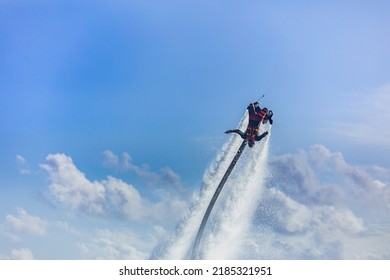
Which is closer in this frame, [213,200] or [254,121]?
[254,121]

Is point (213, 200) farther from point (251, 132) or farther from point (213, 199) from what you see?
point (251, 132)

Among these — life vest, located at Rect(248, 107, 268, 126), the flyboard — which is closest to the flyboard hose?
the flyboard

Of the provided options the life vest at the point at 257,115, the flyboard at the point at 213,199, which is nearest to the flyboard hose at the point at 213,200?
the flyboard at the point at 213,199

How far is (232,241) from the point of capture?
38750 millimetres

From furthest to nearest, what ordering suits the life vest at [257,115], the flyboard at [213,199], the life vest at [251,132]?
the flyboard at [213,199], the life vest at [251,132], the life vest at [257,115]

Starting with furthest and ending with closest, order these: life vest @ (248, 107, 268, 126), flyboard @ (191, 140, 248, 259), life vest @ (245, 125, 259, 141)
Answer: flyboard @ (191, 140, 248, 259) < life vest @ (245, 125, 259, 141) < life vest @ (248, 107, 268, 126)

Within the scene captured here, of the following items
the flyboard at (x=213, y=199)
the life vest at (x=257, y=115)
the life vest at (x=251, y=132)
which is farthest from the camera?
the flyboard at (x=213, y=199)

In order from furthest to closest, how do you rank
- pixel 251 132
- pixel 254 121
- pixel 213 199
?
1. pixel 213 199
2. pixel 251 132
3. pixel 254 121

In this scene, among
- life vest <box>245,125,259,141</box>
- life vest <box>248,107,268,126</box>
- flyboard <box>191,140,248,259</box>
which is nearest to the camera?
life vest <box>248,107,268,126</box>

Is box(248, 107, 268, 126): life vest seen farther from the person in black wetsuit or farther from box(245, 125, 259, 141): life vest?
box(245, 125, 259, 141): life vest

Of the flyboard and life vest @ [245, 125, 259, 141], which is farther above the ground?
life vest @ [245, 125, 259, 141]

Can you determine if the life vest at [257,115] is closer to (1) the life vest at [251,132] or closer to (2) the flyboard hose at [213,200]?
(1) the life vest at [251,132]

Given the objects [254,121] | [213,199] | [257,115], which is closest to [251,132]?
[254,121]
